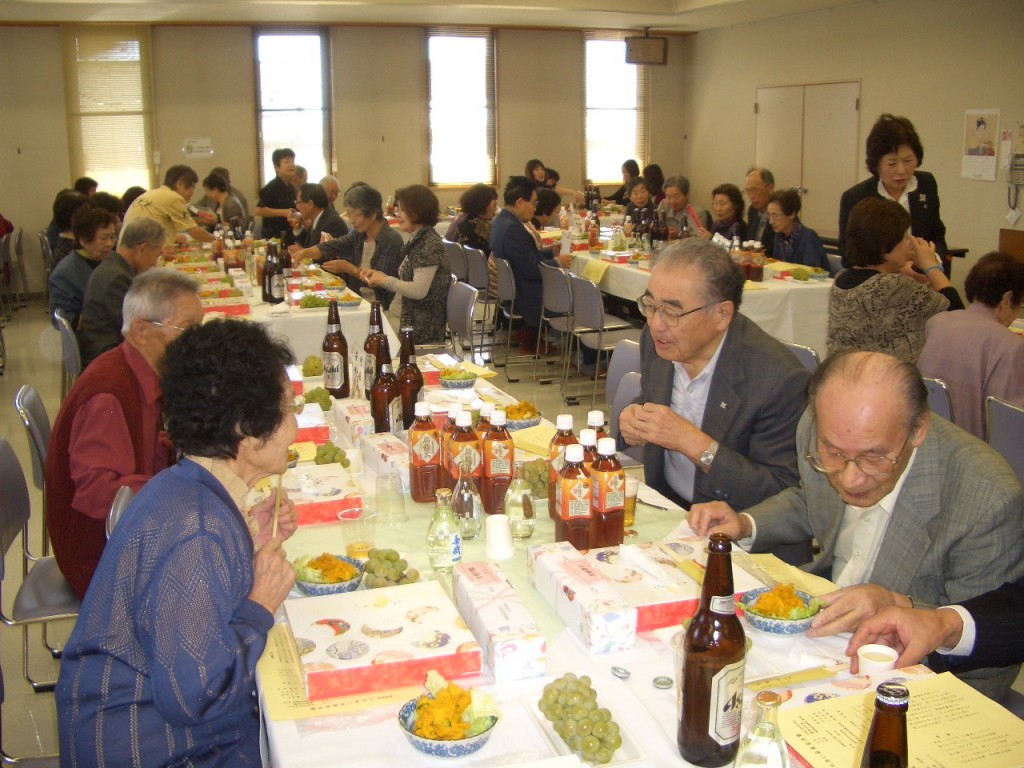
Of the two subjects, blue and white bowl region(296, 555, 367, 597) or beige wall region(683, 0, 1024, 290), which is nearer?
blue and white bowl region(296, 555, 367, 597)

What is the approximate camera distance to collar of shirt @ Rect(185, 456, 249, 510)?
5.92 feet

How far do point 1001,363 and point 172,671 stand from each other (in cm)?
318

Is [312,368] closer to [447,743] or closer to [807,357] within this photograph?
[807,357]

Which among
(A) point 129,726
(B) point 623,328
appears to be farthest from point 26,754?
(B) point 623,328

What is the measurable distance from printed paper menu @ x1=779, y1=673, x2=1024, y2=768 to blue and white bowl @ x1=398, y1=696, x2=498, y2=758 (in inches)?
17.8

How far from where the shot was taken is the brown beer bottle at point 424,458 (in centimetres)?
248

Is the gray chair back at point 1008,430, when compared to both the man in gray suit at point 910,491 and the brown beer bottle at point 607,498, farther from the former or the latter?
the brown beer bottle at point 607,498

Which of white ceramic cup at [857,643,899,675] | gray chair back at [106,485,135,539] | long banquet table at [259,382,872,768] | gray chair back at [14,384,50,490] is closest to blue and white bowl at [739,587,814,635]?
long banquet table at [259,382,872,768]

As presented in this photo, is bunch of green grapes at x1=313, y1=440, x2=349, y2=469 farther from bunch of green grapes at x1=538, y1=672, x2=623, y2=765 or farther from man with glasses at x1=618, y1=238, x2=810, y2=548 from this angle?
bunch of green grapes at x1=538, y1=672, x2=623, y2=765

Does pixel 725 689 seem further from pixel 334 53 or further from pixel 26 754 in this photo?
pixel 334 53

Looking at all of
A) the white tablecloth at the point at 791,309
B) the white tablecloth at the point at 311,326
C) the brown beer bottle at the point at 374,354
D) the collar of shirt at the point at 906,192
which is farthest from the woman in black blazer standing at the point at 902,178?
the brown beer bottle at the point at 374,354

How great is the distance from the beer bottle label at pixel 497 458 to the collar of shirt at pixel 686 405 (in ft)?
2.12

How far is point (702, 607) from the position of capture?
4.65 ft

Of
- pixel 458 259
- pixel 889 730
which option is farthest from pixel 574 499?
pixel 458 259
